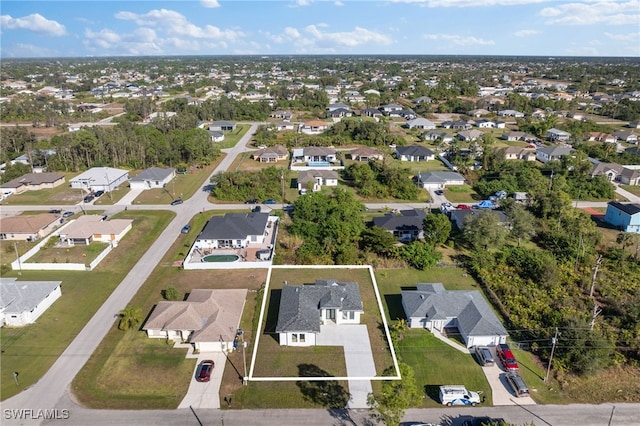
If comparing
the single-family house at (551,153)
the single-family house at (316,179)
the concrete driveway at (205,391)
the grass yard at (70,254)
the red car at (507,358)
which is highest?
the single-family house at (551,153)

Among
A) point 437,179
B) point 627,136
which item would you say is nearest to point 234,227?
point 437,179

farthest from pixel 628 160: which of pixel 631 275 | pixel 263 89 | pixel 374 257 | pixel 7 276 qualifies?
pixel 263 89

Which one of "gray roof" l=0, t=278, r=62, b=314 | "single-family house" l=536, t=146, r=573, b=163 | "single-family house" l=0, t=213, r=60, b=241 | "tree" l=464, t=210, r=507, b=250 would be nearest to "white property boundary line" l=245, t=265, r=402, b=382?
"tree" l=464, t=210, r=507, b=250

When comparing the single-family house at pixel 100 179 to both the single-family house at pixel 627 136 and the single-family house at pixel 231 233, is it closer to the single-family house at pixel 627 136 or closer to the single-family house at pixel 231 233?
the single-family house at pixel 231 233

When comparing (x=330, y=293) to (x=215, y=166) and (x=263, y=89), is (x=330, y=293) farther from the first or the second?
(x=263, y=89)

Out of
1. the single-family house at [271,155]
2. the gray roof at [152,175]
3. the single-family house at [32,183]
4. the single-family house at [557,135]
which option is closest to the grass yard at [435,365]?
the gray roof at [152,175]
